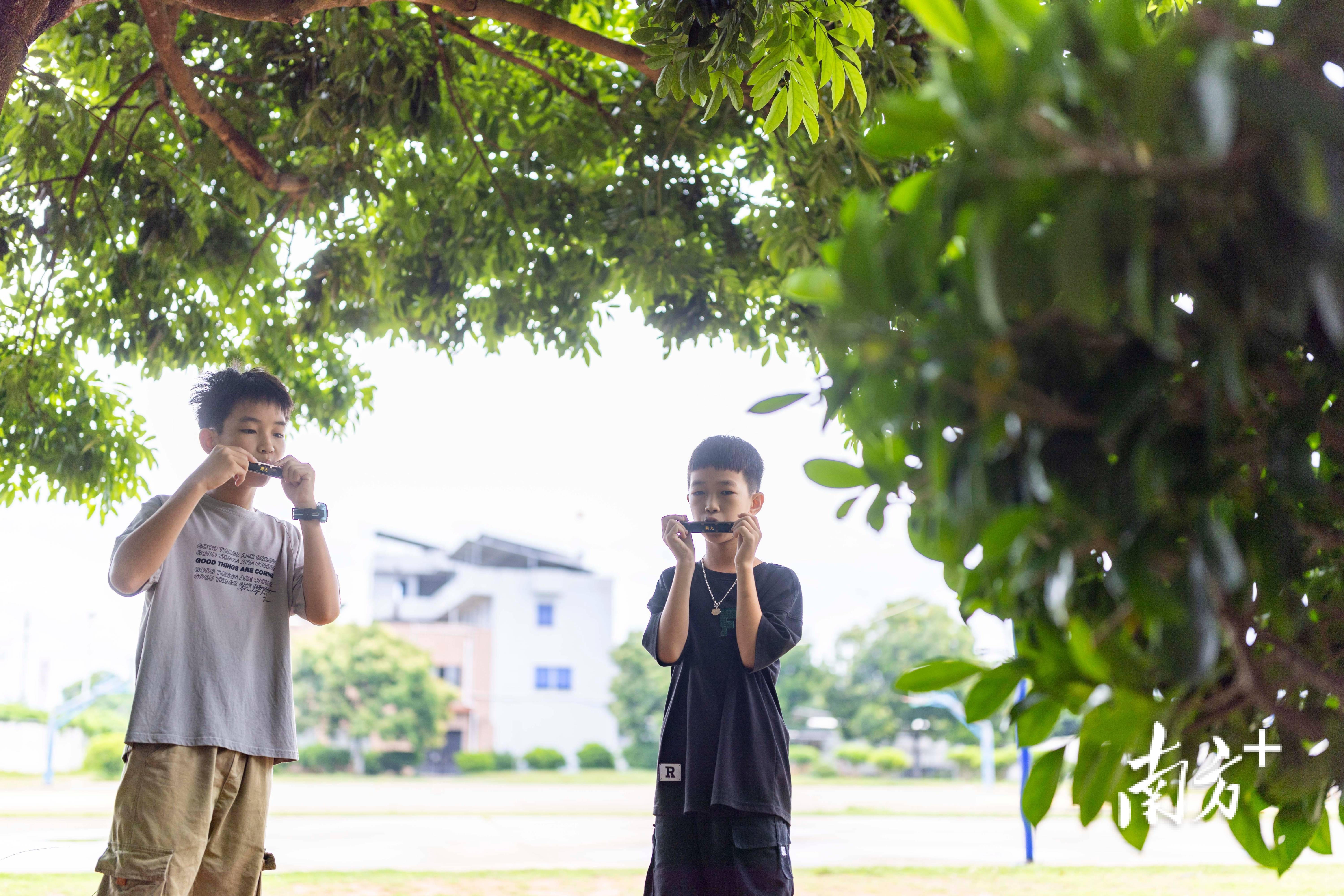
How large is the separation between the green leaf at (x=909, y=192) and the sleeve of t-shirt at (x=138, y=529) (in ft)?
5.39

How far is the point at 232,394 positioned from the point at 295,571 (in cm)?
38

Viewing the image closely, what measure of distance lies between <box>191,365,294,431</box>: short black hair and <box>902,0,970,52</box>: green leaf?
1.82 m

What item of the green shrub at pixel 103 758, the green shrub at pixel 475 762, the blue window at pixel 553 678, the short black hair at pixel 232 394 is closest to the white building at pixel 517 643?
the blue window at pixel 553 678

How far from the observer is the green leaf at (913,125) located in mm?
530

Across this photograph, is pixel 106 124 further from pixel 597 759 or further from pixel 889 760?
pixel 889 760

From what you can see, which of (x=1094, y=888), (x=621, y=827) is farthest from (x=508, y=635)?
(x=1094, y=888)

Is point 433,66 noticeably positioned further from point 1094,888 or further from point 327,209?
point 1094,888

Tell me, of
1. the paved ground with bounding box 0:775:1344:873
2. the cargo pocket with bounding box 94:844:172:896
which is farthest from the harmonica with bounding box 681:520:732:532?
the cargo pocket with bounding box 94:844:172:896

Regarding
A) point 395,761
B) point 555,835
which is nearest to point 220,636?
point 555,835

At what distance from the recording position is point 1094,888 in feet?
15.0

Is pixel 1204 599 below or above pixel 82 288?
below

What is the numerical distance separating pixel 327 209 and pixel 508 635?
27.8m

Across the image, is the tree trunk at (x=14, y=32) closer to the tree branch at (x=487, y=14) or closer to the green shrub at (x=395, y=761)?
the tree branch at (x=487, y=14)

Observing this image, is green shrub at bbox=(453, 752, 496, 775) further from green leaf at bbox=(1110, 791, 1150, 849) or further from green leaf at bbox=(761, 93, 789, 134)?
green leaf at bbox=(1110, 791, 1150, 849)
